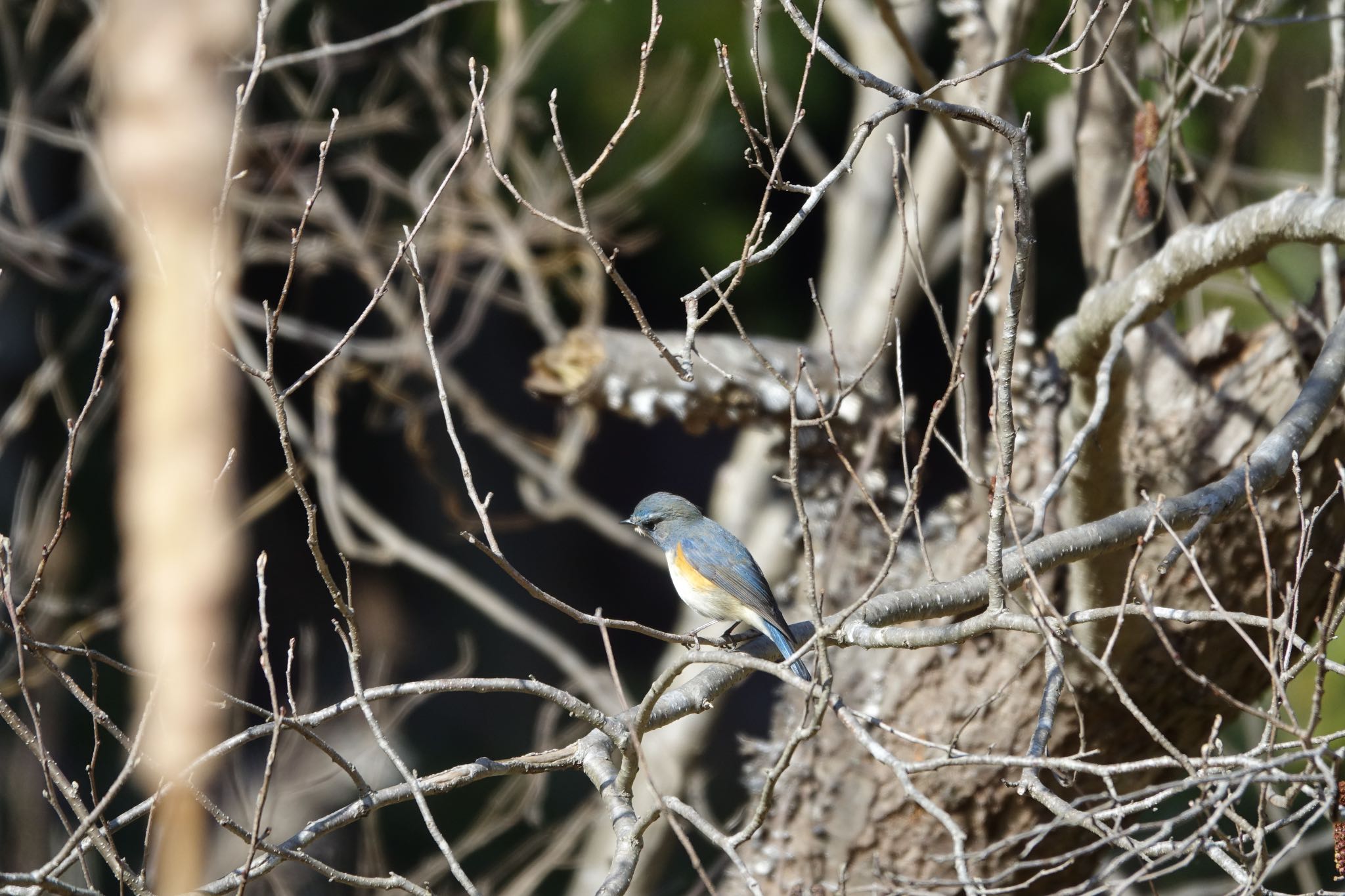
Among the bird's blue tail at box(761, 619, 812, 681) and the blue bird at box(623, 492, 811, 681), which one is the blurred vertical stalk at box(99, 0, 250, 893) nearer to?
the blue bird at box(623, 492, 811, 681)

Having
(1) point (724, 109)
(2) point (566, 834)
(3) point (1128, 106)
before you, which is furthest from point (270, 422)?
(3) point (1128, 106)

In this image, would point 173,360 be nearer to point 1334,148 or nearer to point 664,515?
point 664,515

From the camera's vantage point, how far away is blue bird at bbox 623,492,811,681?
3451 mm

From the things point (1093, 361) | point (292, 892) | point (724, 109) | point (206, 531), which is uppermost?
point (724, 109)

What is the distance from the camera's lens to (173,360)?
622 cm

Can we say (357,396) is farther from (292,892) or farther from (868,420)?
(868,420)

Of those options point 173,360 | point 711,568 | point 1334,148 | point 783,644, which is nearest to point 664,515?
point 711,568

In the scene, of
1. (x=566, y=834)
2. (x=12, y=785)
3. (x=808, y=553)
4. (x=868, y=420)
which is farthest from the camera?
(x=12, y=785)

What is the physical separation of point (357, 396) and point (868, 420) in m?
6.11

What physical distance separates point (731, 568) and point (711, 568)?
88 millimetres

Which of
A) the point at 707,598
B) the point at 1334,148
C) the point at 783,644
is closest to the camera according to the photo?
the point at 783,644

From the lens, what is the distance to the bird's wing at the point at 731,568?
3451mm

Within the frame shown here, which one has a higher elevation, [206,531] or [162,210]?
[162,210]

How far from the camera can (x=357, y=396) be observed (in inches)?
372
